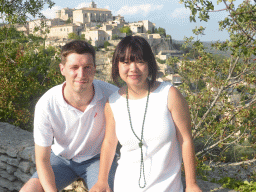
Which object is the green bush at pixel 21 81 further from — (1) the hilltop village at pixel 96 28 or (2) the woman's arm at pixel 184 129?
(1) the hilltop village at pixel 96 28

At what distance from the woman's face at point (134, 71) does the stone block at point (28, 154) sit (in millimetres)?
1622

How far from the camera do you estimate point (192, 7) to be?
208cm

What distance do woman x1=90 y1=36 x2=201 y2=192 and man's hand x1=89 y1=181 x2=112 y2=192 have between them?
13 cm

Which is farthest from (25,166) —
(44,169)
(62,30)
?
(62,30)

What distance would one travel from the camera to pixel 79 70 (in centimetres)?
186

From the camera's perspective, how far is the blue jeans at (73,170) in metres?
2.05

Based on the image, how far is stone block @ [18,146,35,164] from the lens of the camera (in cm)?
282

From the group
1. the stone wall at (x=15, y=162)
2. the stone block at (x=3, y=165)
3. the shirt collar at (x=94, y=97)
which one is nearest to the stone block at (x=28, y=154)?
the stone wall at (x=15, y=162)

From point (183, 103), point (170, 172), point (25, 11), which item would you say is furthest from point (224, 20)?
point (25, 11)

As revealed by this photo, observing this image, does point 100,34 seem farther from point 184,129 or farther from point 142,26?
point 184,129

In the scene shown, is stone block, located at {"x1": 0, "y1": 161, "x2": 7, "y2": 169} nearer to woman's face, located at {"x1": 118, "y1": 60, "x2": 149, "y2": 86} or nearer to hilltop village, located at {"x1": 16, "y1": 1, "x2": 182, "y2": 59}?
woman's face, located at {"x1": 118, "y1": 60, "x2": 149, "y2": 86}

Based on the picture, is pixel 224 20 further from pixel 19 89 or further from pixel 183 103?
pixel 19 89

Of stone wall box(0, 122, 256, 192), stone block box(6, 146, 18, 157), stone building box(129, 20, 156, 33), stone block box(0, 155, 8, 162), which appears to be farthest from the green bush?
stone building box(129, 20, 156, 33)

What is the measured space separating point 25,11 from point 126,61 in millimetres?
4752
